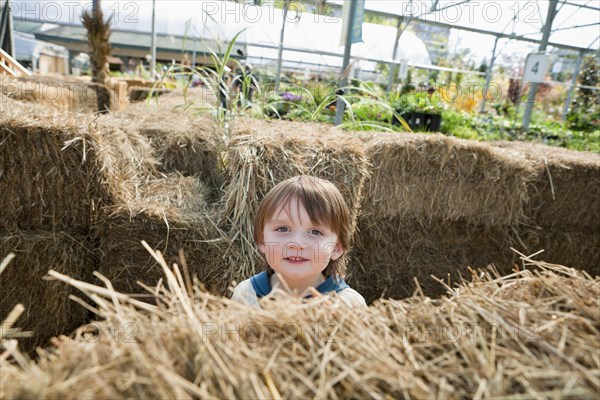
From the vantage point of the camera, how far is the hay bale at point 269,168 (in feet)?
7.00

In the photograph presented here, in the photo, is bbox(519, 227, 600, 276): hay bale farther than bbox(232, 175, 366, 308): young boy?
Yes

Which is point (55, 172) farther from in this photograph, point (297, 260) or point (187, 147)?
point (297, 260)

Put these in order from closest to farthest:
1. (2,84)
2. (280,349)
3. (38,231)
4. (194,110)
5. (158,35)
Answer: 1. (280,349)
2. (38,231)
3. (2,84)
4. (194,110)
5. (158,35)

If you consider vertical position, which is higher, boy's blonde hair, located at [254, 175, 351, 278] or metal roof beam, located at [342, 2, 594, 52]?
metal roof beam, located at [342, 2, 594, 52]

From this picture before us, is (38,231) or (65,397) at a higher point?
(65,397)

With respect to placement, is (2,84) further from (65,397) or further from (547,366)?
(547,366)

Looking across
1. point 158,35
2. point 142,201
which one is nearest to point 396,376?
point 142,201

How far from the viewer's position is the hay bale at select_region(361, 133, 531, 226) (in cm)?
263

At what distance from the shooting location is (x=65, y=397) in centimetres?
54

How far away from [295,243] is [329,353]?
0.77 metres

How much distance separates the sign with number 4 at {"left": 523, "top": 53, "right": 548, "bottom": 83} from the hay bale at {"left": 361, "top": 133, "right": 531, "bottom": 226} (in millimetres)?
A: 2381

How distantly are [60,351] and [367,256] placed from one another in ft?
7.50

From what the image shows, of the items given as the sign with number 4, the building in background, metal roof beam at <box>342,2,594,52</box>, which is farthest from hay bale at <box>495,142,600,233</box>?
the building in background

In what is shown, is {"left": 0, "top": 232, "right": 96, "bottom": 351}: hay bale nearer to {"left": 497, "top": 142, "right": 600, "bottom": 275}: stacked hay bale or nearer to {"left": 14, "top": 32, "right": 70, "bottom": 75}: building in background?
{"left": 497, "top": 142, "right": 600, "bottom": 275}: stacked hay bale
